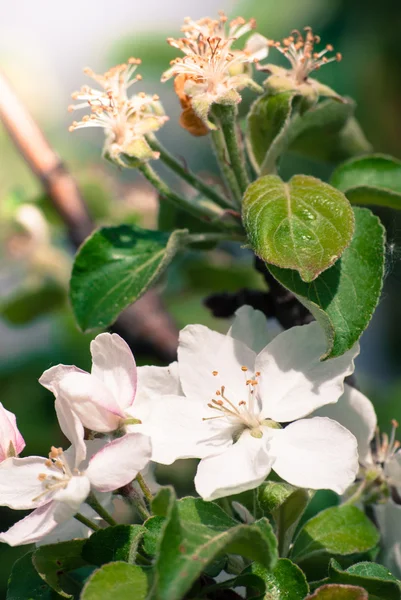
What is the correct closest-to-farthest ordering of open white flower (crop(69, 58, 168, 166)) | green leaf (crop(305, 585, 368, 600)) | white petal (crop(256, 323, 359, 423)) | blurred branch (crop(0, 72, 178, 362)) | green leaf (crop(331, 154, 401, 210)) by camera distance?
1. green leaf (crop(305, 585, 368, 600))
2. white petal (crop(256, 323, 359, 423))
3. open white flower (crop(69, 58, 168, 166))
4. green leaf (crop(331, 154, 401, 210))
5. blurred branch (crop(0, 72, 178, 362))

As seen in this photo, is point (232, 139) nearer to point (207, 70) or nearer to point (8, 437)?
point (207, 70)

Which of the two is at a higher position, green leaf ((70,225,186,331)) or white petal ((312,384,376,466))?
green leaf ((70,225,186,331))

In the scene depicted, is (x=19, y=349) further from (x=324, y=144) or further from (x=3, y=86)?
(x=324, y=144)

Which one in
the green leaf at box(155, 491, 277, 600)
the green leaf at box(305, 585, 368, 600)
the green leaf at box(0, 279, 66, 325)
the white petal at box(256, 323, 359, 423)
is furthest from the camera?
the green leaf at box(0, 279, 66, 325)

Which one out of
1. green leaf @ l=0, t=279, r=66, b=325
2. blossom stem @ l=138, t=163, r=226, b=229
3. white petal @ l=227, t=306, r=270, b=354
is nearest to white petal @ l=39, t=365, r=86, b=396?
white petal @ l=227, t=306, r=270, b=354

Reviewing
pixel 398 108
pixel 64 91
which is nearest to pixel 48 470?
pixel 64 91

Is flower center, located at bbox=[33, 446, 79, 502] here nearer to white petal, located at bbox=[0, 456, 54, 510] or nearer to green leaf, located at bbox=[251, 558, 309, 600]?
white petal, located at bbox=[0, 456, 54, 510]

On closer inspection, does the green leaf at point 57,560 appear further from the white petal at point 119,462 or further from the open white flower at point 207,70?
the open white flower at point 207,70
